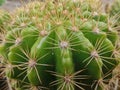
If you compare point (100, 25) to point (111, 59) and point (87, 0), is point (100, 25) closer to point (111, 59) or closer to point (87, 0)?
point (111, 59)

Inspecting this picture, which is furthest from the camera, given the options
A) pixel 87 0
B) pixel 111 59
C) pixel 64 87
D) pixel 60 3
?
pixel 87 0

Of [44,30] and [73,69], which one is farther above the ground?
[44,30]

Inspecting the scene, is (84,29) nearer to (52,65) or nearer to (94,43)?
(94,43)

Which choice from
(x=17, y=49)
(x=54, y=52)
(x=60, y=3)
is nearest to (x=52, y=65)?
(x=54, y=52)

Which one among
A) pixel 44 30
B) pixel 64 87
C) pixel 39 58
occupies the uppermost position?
pixel 44 30

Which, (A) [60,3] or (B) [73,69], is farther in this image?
(A) [60,3]

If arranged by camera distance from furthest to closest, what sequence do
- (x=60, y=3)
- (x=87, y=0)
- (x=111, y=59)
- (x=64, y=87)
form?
1. (x=87, y=0)
2. (x=60, y=3)
3. (x=111, y=59)
4. (x=64, y=87)

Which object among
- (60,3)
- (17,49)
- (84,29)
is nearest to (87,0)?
(60,3)
